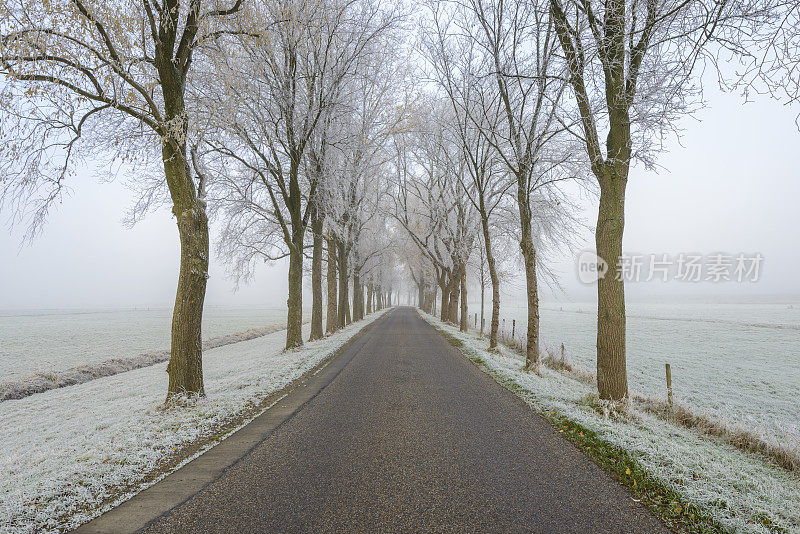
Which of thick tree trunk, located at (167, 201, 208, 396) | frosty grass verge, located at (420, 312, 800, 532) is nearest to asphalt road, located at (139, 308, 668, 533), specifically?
frosty grass verge, located at (420, 312, 800, 532)

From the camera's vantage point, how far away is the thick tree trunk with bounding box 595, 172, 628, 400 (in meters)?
5.95

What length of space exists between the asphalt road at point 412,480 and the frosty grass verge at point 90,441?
1.04 m

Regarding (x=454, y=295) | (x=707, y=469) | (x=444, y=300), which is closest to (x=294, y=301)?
(x=707, y=469)

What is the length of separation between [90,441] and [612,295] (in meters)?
8.22

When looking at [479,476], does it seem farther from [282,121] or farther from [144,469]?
[282,121]

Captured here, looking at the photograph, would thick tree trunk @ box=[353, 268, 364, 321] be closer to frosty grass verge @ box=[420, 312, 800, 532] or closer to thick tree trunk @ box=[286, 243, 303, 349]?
thick tree trunk @ box=[286, 243, 303, 349]

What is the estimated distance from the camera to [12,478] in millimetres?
3838

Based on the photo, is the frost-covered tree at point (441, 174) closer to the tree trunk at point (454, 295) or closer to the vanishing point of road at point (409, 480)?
the tree trunk at point (454, 295)

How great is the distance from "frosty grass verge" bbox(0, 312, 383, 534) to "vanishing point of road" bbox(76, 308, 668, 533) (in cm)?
58

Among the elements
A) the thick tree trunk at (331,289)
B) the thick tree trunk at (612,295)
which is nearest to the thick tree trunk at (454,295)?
the thick tree trunk at (331,289)

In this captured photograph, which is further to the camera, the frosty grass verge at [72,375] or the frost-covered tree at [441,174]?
the frost-covered tree at [441,174]

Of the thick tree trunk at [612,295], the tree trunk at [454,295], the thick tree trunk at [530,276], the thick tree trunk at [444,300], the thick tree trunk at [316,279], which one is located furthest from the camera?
the thick tree trunk at [444,300]

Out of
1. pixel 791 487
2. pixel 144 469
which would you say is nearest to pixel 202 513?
pixel 144 469

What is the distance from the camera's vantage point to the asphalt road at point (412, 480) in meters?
2.83
